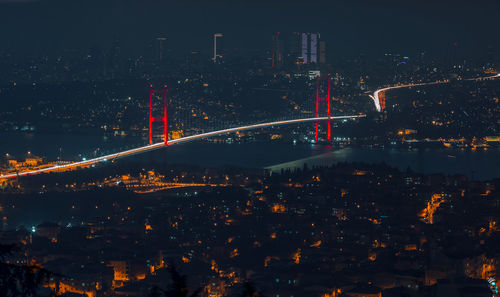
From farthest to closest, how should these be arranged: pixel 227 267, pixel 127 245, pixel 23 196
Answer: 1. pixel 23 196
2. pixel 127 245
3. pixel 227 267

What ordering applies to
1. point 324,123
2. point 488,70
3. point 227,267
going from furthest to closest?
point 488,70, point 324,123, point 227,267

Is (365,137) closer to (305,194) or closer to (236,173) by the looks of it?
(236,173)

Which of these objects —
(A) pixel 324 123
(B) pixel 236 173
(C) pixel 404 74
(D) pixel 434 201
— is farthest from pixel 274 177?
(C) pixel 404 74

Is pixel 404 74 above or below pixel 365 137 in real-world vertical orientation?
above

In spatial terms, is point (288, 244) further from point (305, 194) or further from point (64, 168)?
point (64, 168)

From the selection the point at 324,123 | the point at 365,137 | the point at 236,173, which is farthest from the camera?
the point at 324,123

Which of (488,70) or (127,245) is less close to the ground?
(488,70)

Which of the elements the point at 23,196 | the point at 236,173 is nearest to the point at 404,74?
the point at 236,173

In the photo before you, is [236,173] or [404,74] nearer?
[236,173]

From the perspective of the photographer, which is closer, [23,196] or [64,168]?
[23,196]
